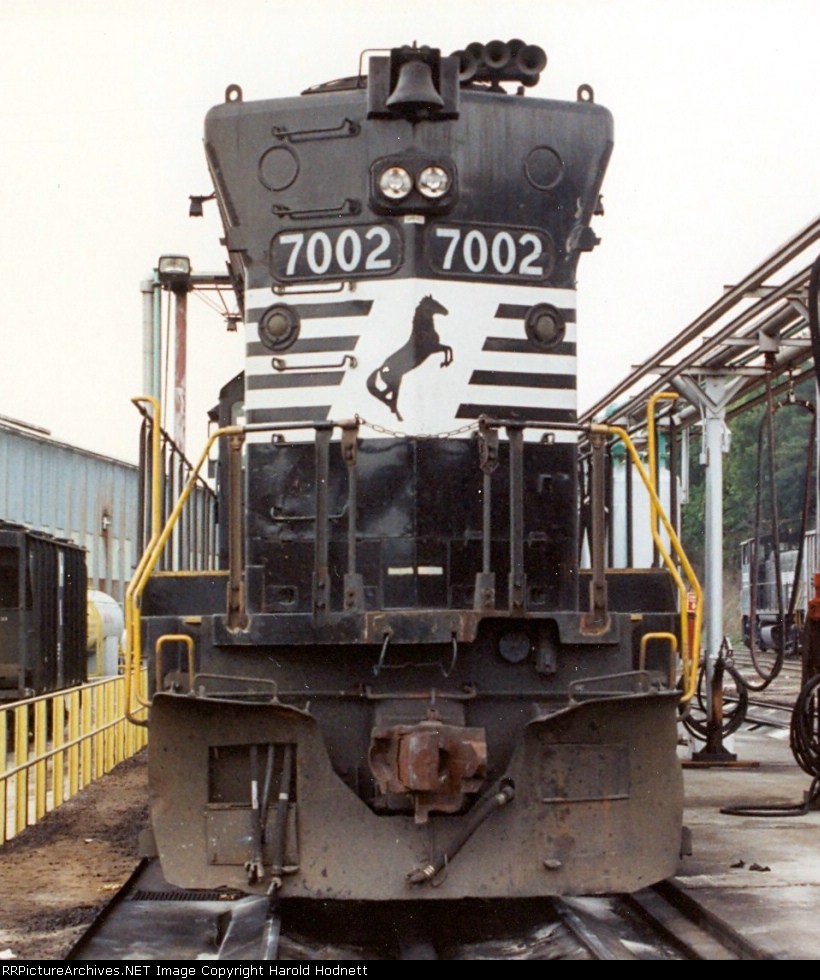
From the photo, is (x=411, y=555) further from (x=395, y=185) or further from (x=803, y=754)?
(x=803, y=754)

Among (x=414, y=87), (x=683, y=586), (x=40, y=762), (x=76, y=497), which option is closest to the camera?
(x=683, y=586)

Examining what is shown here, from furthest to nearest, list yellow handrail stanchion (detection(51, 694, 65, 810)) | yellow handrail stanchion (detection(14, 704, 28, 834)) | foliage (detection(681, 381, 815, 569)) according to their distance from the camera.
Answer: foliage (detection(681, 381, 815, 569))
yellow handrail stanchion (detection(51, 694, 65, 810))
yellow handrail stanchion (detection(14, 704, 28, 834))

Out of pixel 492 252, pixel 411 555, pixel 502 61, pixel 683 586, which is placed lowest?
pixel 683 586

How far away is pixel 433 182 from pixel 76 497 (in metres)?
32.0

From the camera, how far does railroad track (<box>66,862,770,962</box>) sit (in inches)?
261

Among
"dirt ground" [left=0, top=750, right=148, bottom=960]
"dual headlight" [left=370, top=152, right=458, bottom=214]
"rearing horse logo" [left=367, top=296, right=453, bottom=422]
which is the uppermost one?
"dual headlight" [left=370, top=152, right=458, bottom=214]

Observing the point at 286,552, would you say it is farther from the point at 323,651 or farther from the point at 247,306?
the point at 247,306

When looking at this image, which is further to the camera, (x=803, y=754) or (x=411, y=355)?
(x=803, y=754)

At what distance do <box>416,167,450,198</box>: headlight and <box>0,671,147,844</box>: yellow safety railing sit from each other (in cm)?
318

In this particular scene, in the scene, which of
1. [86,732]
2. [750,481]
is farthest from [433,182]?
[750,481]

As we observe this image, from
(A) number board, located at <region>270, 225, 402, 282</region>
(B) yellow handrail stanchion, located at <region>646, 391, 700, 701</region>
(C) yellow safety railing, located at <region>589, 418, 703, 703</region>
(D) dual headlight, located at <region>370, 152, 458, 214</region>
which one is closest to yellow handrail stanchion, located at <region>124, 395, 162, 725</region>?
(A) number board, located at <region>270, 225, 402, 282</region>

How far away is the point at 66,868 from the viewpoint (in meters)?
8.98

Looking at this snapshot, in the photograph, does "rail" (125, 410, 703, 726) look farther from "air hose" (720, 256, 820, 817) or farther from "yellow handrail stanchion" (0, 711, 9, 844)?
"air hose" (720, 256, 820, 817)

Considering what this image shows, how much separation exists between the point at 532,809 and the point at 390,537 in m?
1.57
